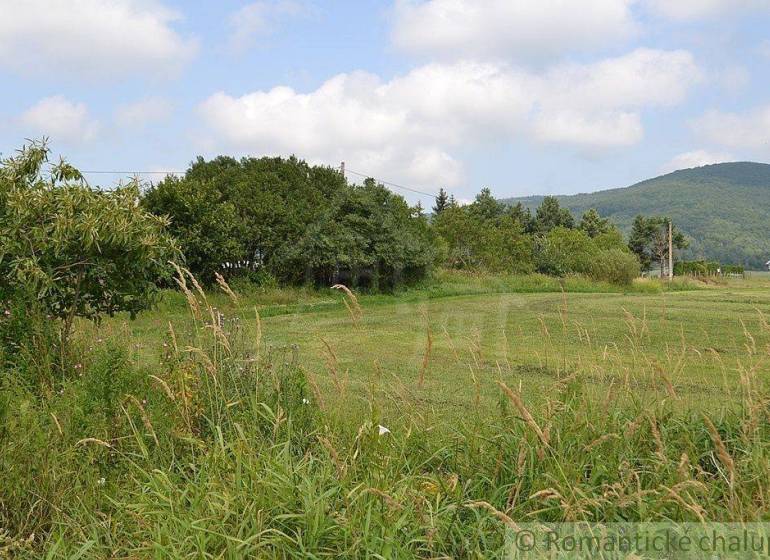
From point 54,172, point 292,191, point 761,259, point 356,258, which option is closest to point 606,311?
point 356,258

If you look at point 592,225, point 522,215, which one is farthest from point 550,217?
point 592,225

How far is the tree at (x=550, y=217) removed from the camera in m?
58.0

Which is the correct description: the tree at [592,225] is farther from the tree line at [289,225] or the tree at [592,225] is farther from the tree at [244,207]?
the tree at [244,207]

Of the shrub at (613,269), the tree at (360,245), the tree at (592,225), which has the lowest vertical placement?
the shrub at (613,269)

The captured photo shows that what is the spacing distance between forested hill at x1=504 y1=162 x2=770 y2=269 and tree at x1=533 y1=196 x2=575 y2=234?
26.9 m

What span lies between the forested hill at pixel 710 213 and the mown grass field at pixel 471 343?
238ft

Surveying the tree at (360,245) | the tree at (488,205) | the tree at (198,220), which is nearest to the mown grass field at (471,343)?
the tree at (360,245)

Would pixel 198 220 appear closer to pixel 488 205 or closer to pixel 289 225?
pixel 289 225

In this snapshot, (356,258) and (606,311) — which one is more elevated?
(356,258)

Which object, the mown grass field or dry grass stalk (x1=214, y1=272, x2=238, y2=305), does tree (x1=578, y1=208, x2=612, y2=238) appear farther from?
dry grass stalk (x1=214, y1=272, x2=238, y2=305)

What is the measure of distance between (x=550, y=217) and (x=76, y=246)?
5582 centimetres

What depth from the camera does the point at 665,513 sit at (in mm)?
2521

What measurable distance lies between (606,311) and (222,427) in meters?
13.9

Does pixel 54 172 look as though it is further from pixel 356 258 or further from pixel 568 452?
pixel 356 258
